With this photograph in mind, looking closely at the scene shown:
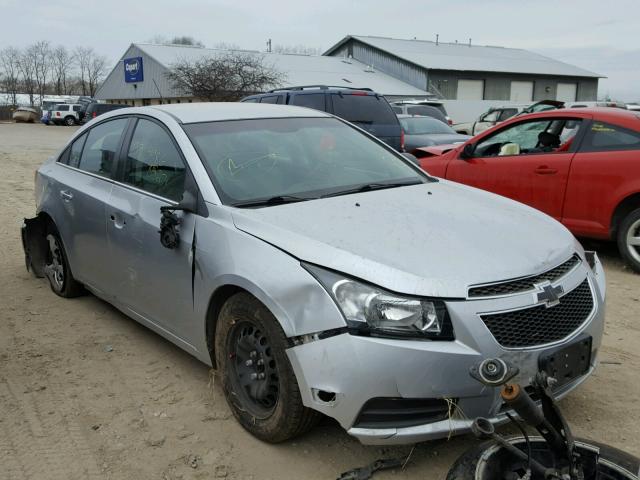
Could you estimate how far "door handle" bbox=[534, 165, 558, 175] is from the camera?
248 inches

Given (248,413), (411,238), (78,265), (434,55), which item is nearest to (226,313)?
(248,413)

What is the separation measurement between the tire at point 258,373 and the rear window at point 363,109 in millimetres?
7761

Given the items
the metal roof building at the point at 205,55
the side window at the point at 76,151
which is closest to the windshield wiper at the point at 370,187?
the side window at the point at 76,151

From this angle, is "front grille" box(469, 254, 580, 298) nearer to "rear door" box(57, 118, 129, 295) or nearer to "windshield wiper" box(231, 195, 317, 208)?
"windshield wiper" box(231, 195, 317, 208)

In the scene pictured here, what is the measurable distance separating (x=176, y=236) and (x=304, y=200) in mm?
731

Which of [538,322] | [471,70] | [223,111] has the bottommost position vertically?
[538,322]

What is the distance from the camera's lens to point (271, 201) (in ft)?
11.0

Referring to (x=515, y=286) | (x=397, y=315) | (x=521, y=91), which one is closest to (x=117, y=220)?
(x=397, y=315)

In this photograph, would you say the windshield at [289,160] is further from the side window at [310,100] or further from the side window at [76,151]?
the side window at [310,100]

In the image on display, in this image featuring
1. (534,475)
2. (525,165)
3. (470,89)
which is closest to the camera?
(534,475)

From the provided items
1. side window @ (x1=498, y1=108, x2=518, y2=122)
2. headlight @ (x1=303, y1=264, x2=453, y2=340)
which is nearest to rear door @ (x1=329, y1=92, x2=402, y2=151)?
headlight @ (x1=303, y1=264, x2=453, y2=340)

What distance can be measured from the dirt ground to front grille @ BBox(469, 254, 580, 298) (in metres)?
0.87

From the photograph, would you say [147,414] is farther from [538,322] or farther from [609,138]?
[609,138]

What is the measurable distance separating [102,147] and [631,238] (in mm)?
4713
